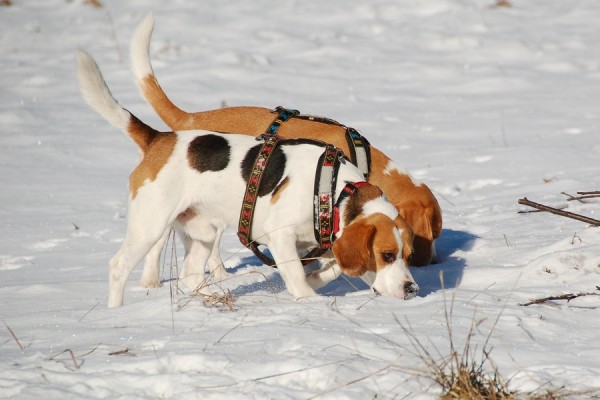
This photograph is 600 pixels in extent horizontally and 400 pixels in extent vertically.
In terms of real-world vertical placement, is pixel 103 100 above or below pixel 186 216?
above

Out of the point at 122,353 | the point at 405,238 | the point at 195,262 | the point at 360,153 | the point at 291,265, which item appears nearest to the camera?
the point at 122,353

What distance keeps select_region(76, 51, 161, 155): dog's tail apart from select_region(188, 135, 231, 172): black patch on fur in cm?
30

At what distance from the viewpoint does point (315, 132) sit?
621 centimetres

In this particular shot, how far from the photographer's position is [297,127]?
625 cm

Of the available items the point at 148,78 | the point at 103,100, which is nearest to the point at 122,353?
the point at 103,100

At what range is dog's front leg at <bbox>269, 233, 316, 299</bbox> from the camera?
15.7 feet

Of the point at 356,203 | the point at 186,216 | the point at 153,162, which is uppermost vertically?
the point at 153,162

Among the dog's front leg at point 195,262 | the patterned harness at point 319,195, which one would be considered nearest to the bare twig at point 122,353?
the patterned harness at point 319,195

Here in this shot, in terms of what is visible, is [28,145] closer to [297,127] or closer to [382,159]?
[297,127]

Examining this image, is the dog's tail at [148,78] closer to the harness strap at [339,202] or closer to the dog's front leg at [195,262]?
the dog's front leg at [195,262]

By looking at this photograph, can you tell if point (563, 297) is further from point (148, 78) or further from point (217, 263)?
point (148, 78)

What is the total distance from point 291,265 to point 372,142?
15.3 feet

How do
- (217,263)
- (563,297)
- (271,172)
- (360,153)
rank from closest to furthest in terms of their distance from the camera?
(563,297)
(271,172)
(360,153)
(217,263)

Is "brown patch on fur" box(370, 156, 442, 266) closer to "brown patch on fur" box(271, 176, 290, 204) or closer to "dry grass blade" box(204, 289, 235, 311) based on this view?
"brown patch on fur" box(271, 176, 290, 204)
